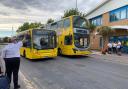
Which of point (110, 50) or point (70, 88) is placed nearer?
point (70, 88)

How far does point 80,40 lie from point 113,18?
13.6 meters

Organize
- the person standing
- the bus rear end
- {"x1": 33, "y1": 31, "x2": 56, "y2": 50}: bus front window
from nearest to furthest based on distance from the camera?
1. the person standing
2. the bus rear end
3. {"x1": 33, "y1": 31, "x2": 56, "y2": 50}: bus front window

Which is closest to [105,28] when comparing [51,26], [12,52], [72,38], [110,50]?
[110,50]

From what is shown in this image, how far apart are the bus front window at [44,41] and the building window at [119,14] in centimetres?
1366

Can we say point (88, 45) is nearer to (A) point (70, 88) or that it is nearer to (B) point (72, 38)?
(B) point (72, 38)

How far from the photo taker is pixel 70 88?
28.5ft

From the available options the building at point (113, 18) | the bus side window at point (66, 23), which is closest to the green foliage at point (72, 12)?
the building at point (113, 18)

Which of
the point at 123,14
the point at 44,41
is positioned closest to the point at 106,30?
the point at 123,14

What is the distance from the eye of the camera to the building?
99.5 ft

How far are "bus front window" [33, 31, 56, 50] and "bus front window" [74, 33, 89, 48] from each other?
2292 millimetres

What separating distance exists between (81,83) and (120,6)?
24142mm

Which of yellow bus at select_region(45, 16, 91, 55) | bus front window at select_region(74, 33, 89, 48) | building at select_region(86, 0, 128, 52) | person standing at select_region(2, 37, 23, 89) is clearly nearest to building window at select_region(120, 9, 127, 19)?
building at select_region(86, 0, 128, 52)

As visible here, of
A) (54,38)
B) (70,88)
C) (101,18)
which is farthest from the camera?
(101,18)

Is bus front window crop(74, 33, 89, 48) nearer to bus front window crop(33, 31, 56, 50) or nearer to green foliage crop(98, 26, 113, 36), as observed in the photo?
bus front window crop(33, 31, 56, 50)
